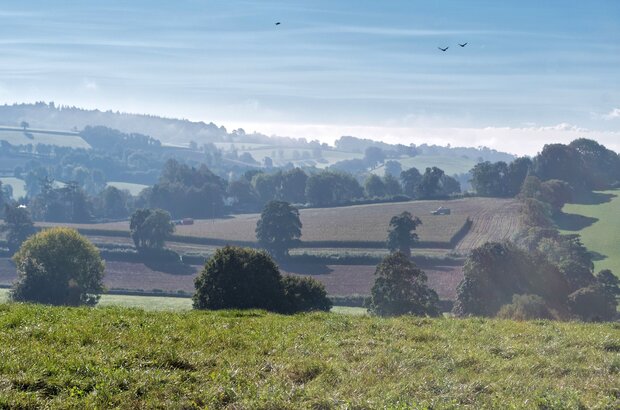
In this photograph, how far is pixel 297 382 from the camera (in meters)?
15.4

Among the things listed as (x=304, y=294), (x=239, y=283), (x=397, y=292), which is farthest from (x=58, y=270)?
(x=239, y=283)

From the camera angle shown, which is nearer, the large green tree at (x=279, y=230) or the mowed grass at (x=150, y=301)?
the mowed grass at (x=150, y=301)

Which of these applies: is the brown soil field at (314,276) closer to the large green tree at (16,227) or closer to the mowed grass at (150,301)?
the mowed grass at (150,301)

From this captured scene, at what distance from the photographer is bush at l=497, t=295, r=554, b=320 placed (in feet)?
264

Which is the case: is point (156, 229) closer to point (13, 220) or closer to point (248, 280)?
point (13, 220)

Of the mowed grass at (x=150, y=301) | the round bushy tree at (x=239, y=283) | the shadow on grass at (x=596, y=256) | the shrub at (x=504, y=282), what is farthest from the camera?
the shadow on grass at (x=596, y=256)

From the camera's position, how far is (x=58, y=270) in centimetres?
8850

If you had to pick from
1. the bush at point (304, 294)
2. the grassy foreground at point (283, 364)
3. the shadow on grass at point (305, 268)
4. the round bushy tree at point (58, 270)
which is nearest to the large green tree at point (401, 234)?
the shadow on grass at point (305, 268)

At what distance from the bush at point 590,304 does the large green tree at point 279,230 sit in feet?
254

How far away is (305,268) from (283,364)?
419 feet

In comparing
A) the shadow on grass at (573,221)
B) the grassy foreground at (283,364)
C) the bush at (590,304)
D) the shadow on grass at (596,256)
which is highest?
the shadow on grass at (573,221)

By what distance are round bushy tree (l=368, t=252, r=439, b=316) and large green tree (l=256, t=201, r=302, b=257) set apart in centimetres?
7203

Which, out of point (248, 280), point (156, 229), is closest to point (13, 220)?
point (156, 229)

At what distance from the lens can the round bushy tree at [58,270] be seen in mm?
86562
